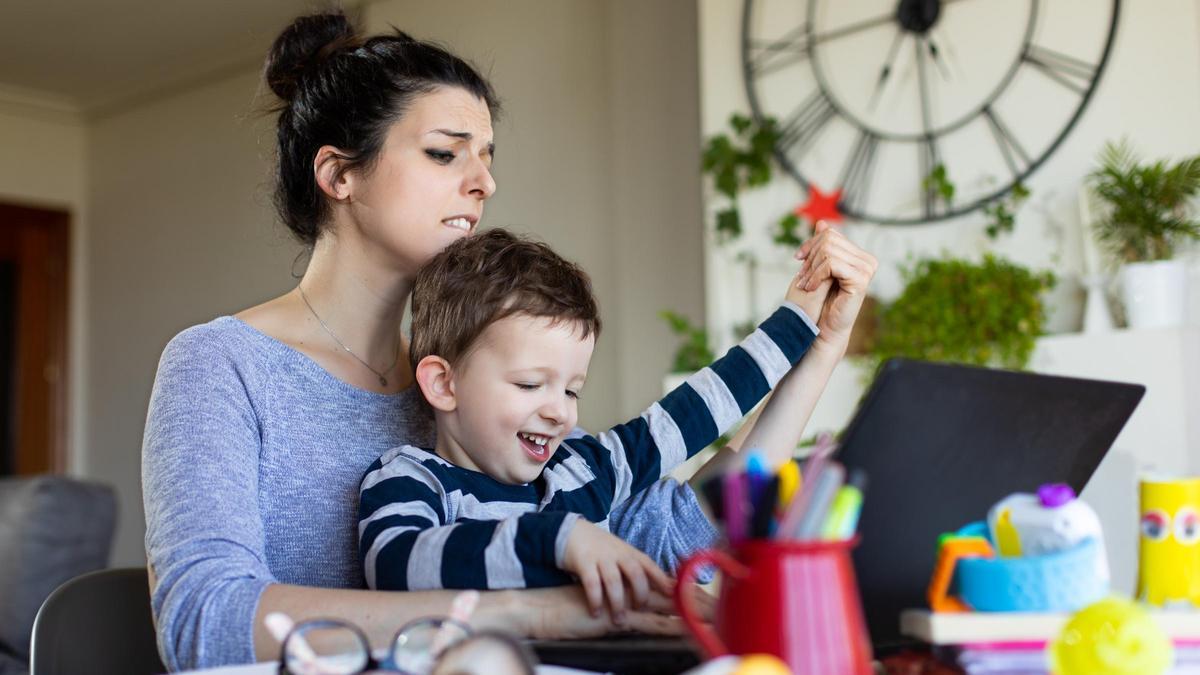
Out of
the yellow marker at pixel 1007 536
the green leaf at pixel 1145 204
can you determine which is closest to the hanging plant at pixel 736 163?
the green leaf at pixel 1145 204

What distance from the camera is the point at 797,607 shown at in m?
0.55

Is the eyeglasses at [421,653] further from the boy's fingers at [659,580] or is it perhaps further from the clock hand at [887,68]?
the clock hand at [887,68]

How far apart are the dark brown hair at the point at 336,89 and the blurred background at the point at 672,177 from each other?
0.09 m

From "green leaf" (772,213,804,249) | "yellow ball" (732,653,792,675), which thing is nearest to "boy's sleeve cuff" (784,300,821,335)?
"yellow ball" (732,653,792,675)

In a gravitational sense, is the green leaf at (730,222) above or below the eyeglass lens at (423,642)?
above

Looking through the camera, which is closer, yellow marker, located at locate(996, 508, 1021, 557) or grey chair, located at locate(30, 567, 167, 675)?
yellow marker, located at locate(996, 508, 1021, 557)

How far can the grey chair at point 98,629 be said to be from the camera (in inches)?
50.5

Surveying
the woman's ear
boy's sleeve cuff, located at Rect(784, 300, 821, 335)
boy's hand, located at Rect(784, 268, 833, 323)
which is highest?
the woman's ear

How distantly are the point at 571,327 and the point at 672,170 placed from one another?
2.88m

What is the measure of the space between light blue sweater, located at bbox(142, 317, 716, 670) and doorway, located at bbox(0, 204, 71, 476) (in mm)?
5476

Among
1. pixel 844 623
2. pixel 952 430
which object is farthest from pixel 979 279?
pixel 844 623

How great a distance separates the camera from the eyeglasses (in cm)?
56

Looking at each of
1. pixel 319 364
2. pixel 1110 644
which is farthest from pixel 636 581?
pixel 319 364

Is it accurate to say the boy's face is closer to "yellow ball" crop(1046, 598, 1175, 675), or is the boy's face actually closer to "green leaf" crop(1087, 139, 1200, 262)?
"yellow ball" crop(1046, 598, 1175, 675)
